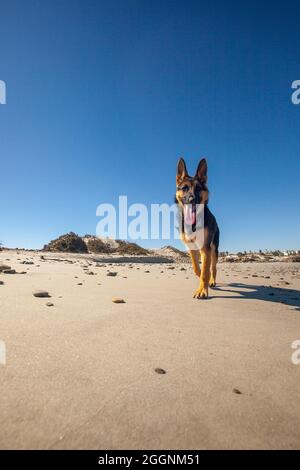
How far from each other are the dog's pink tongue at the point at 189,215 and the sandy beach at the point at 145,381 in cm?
300

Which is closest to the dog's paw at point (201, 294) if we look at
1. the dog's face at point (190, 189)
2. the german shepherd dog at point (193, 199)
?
the german shepherd dog at point (193, 199)

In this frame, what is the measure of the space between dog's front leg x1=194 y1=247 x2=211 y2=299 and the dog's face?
2.78ft

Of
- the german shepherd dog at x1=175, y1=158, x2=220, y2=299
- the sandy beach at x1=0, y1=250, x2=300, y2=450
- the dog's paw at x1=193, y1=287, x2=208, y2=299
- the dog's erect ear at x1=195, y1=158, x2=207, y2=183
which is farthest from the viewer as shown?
the dog's erect ear at x1=195, y1=158, x2=207, y2=183

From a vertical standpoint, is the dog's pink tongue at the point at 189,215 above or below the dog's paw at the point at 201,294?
A: above

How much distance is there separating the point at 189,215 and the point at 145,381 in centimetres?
461

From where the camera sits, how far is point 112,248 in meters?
30.2

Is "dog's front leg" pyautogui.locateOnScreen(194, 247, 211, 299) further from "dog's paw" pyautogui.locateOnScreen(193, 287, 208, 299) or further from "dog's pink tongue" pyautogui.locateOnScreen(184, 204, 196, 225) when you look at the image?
"dog's pink tongue" pyautogui.locateOnScreen(184, 204, 196, 225)

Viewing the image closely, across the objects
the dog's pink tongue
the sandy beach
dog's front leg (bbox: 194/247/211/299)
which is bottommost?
the sandy beach

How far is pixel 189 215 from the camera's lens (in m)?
5.98

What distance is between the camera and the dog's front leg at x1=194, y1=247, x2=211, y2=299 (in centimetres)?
472

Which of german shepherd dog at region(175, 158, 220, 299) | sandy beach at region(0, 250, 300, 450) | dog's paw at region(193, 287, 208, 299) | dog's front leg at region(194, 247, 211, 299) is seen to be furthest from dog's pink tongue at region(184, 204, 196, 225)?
sandy beach at region(0, 250, 300, 450)

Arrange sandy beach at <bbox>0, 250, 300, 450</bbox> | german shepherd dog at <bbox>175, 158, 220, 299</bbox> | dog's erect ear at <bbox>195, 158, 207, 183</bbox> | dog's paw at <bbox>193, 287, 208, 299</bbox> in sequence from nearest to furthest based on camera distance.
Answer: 1. sandy beach at <bbox>0, 250, 300, 450</bbox>
2. dog's paw at <bbox>193, 287, 208, 299</bbox>
3. german shepherd dog at <bbox>175, 158, 220, 299</bbox>
4. dog's erect ear at <bbox>195, 158, 207, 183</bbox>

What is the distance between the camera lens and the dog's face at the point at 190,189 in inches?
234

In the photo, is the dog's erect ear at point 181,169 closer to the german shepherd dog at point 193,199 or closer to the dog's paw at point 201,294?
the german shepherd dog at point 193,199
